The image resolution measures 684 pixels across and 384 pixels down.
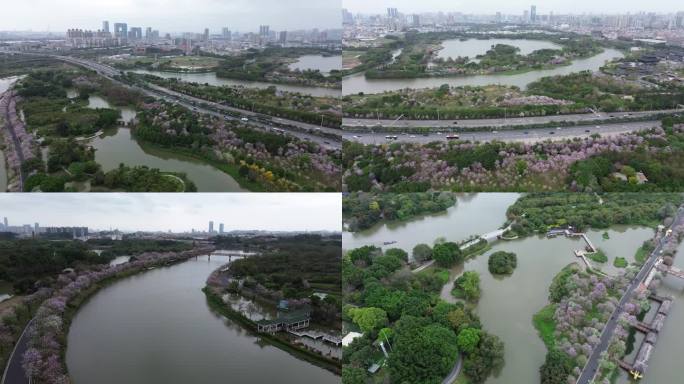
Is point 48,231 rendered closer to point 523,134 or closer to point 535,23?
point 523,134

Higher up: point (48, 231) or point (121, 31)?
point (121, 31)

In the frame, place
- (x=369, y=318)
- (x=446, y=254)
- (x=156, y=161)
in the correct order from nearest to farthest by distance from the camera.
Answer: (x=156, y=161) < (x=369, y=318) < (x=446, y=254)

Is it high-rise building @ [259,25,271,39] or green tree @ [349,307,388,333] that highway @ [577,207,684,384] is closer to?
green tree @ [349,307,388,333]

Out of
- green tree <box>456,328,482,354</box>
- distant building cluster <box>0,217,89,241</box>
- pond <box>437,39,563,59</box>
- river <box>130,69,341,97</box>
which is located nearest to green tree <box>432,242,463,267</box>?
green tree <box>456,328,482,354</box>

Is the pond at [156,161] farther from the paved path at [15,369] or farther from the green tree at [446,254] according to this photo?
the green tree at [446,254]

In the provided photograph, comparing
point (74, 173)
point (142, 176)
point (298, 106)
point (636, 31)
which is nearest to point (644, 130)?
point (298, 106)

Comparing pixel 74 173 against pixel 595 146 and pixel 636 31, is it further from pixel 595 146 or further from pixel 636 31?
pixel 636 31

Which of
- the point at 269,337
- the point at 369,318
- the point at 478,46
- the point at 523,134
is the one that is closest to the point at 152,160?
the point at 269,337
